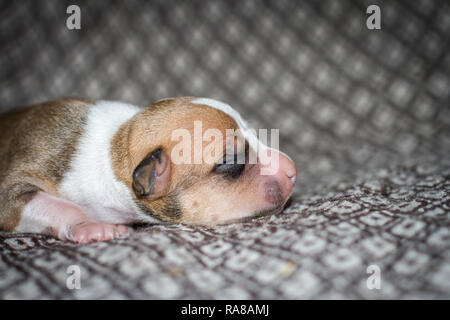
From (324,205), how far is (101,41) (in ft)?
11.8

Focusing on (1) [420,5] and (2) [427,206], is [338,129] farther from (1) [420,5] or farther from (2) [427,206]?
(2) [427,206]

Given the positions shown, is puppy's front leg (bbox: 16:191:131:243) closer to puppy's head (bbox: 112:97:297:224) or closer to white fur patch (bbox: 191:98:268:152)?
puppy's head (bbox: 112:97:297:224)

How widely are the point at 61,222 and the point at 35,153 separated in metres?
0.55

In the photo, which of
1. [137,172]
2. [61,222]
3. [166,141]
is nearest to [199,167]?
[166,141]

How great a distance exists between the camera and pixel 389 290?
1.45m

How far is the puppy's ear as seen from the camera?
2.00 m

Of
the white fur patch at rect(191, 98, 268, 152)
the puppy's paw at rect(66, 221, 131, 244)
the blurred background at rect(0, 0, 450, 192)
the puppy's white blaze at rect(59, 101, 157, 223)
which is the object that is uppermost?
the blurred background at rect(0, 0, 450, 192)

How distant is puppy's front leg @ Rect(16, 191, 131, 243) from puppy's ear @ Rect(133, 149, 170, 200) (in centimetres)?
29

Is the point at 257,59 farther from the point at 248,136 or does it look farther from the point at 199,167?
the point at 199,167

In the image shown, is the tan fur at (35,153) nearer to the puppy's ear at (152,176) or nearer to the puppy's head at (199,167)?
the puppy's head at (199,167)

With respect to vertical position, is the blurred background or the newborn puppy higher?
the blurred background

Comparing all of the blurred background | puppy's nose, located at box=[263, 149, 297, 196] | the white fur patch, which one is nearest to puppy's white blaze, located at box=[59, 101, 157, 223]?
the white fur patch

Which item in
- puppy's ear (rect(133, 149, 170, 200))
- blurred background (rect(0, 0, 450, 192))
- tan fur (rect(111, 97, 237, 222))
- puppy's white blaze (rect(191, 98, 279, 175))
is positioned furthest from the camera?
blurred background (rect(0, 0, 450, 192))

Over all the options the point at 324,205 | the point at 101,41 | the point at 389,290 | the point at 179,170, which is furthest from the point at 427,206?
the point at 101,41
